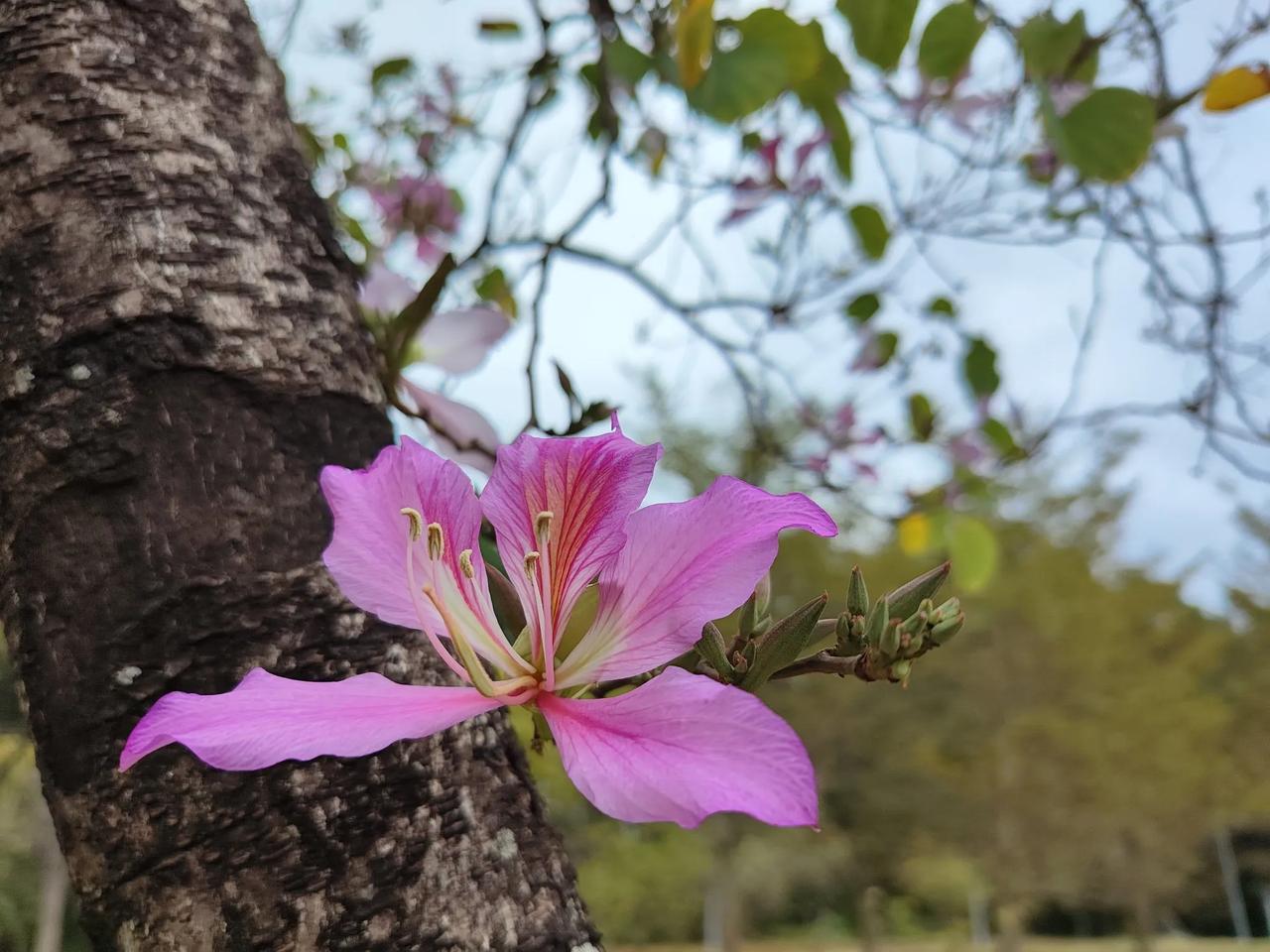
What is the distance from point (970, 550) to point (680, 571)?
136 cm

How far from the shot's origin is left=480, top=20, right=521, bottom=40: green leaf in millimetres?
1510

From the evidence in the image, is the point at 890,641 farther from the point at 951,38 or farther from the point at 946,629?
the point at 951,38

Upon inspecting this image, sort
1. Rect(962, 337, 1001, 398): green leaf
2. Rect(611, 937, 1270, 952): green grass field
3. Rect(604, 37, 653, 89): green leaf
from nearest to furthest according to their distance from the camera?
Rect(604, 37, 653, 89): green leaf, Rect(962, 337, 1001, 398): green leaf, Rect(611, 937, 1270, 952): green grass field

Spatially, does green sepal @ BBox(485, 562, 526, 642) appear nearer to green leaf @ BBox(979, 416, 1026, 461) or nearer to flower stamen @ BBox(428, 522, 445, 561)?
flower stamen @ BBox(428, 522, 445, 561)

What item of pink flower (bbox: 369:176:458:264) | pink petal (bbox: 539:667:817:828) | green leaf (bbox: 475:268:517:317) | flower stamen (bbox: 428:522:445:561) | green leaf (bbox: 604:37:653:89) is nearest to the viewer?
pink petal (bbox: 539:667:817:828)

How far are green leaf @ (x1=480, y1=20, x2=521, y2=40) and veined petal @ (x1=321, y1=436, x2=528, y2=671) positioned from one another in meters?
1.35

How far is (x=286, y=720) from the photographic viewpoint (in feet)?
1.03

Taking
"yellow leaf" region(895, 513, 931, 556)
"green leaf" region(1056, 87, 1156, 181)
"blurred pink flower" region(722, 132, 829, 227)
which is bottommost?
"yellow leaf" region(895, 513, 931, 556)

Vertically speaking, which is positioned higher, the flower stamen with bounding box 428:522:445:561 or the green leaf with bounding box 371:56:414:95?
the green leaf with bounding box 371:56:414:95

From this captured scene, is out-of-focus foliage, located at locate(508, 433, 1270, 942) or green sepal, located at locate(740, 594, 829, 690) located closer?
green sepal, located at locate(740, 594, 829, 690)

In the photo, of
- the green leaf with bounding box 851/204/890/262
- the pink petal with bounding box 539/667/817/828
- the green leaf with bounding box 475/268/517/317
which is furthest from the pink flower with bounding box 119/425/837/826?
the green leaf with bounding box 851/204/890/262

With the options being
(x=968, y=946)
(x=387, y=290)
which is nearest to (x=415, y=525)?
(x=387, y=290)

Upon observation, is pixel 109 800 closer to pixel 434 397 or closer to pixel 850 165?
pixel 434 397

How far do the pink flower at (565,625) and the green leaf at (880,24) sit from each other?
2.22 ft
